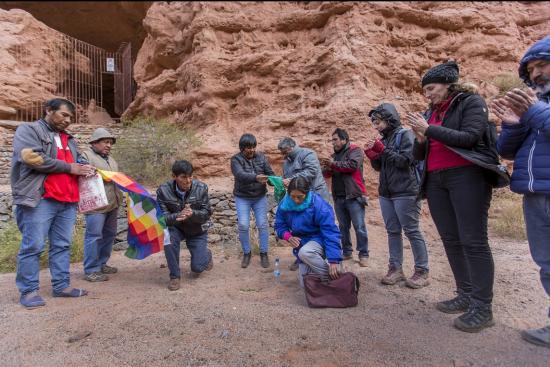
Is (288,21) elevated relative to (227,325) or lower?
elevated

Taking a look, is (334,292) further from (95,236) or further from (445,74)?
(95,236)

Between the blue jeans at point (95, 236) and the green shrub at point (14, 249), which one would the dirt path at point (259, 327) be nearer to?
the blue jeans at point (95, 236)

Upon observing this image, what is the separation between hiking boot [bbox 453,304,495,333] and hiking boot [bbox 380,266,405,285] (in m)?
0.99

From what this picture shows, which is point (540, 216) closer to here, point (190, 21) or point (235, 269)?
point (235, 269)

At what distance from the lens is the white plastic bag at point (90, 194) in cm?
315

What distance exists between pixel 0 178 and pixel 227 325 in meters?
9.36

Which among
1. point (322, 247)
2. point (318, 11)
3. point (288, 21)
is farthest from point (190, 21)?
point (322, 247)

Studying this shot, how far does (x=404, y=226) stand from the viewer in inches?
122

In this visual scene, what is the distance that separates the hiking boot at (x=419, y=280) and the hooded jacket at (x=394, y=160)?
0.82m

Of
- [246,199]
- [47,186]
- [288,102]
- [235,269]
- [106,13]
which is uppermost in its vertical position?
[106,13]

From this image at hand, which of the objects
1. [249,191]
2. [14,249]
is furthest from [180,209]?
[14,249]

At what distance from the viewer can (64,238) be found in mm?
3059

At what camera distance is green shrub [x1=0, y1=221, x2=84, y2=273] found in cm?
431

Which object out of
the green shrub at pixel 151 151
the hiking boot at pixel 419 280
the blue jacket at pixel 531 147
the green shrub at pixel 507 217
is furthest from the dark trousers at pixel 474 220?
the green shrub at pixel 151 151
